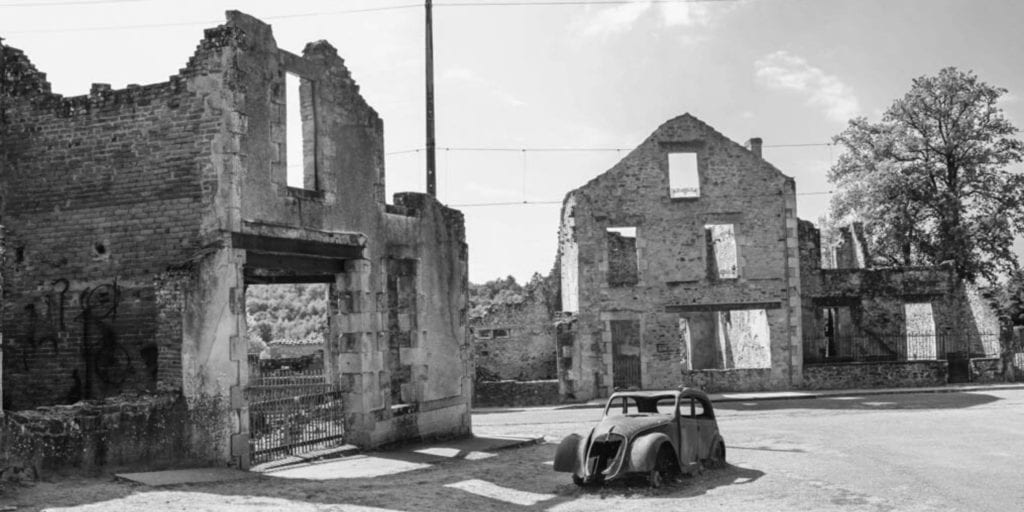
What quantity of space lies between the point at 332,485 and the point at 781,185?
22549 mm

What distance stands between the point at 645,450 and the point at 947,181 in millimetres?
29085

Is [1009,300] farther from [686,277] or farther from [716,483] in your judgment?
[716,483]

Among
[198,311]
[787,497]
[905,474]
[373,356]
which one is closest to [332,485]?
[198,311]

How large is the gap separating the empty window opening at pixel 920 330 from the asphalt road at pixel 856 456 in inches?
388

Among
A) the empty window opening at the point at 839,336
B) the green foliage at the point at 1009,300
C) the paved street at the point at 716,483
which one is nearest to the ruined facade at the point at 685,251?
the empty window opening at the point at 839,336

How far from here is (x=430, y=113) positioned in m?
28.1

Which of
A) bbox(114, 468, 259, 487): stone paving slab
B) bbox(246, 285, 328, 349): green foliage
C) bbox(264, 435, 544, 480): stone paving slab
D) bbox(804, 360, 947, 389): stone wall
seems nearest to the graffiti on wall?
bbox(114, 468, 259, 487): stone paving slab

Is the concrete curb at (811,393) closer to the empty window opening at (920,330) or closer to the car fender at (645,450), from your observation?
the empty window opening at (920,330)

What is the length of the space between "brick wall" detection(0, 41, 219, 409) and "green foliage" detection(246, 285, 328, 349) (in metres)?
34.9

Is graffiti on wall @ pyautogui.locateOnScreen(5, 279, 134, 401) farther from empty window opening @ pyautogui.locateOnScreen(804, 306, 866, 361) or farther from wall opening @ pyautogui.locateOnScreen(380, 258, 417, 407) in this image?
empty window opening @ pyautogui.locateOnScreen(804, 306, 866, 361)

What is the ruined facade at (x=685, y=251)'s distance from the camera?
101 feet

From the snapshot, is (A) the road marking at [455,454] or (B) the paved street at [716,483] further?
(A) the road marking at [455,454]

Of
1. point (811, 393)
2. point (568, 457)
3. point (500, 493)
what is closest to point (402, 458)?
point (500, 493)

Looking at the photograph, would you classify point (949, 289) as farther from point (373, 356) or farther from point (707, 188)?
point (373, 356)
